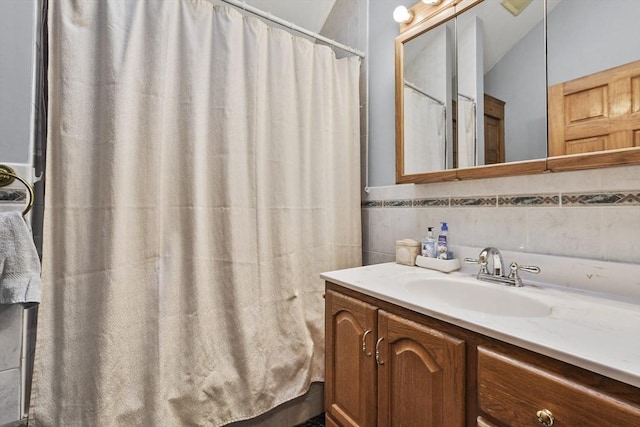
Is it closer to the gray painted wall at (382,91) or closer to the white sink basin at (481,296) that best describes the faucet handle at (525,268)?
the white sink basin at (481,296)

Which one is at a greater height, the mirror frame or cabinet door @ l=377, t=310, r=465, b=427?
the mirror frame

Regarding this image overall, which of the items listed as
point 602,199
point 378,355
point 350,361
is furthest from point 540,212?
point 350,361

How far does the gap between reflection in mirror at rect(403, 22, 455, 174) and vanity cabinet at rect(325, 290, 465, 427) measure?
78cm

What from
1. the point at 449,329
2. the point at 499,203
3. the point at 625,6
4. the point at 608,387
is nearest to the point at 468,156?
the point at 499,203

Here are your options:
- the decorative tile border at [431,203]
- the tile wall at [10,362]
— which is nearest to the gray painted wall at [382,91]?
the decorative tile border at [431,203]

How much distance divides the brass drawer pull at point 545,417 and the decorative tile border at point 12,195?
4.92ft

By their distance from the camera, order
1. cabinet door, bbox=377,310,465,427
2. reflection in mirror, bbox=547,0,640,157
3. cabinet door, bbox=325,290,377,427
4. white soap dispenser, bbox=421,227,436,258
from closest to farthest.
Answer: cabinet door, bbox=377,310,465,427, reflection in mirror, bbox=547,0,640,157, cabinet door, bbox=325,290,377,427, white soap dispenser, bbox=421,227,436,258

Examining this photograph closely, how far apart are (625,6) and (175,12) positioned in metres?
1.55

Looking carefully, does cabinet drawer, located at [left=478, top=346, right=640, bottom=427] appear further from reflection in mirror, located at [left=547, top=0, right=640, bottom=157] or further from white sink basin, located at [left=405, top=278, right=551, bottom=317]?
reflection in mirror, located at [left=547, top=0, right=640, bottom=157]

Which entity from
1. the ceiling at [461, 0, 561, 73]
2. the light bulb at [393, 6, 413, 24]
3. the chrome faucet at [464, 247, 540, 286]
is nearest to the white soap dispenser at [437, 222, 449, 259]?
the chrome faucet at [464, 247, 540, 286]

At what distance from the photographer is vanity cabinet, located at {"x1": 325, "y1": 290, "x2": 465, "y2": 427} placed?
761 mm

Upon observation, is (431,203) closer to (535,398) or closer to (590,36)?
(590,36)

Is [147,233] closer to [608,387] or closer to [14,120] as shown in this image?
[14,120]

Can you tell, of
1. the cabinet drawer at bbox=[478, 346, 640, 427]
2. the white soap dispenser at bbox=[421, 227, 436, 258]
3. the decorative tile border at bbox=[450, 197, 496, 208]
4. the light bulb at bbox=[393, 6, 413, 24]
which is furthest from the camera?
the light bulb at bbox=[393, 6, 413, 24]
